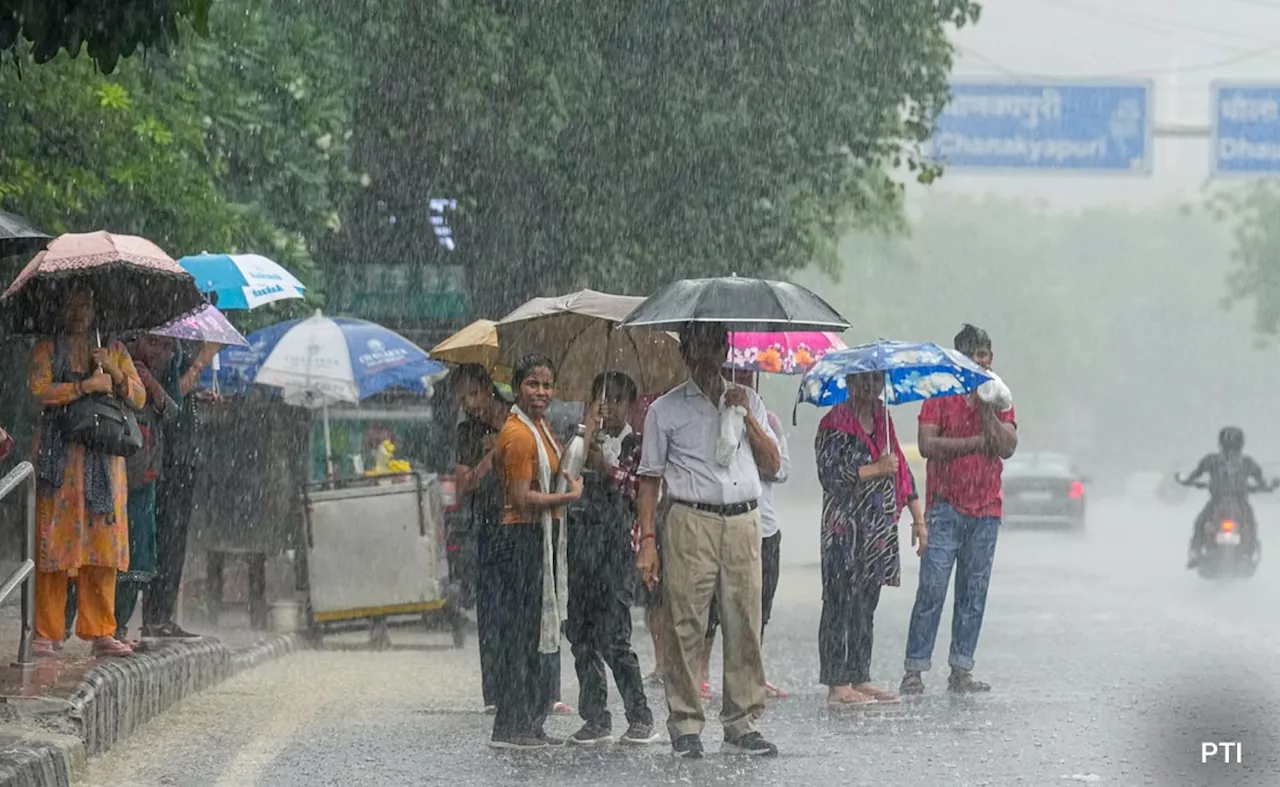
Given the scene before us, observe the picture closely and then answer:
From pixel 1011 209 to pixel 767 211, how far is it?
115 m

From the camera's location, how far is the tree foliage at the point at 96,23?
7.48 meters

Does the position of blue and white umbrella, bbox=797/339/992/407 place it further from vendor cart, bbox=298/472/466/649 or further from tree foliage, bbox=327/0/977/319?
tree foliage, bbox=327/0/977/319

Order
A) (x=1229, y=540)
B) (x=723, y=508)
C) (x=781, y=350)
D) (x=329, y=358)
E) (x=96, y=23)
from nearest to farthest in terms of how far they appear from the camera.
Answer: (x=96, y=23) → (x=723, y=508) → (x=781, y=350) → (x=329, y=358) → (x=1229, y=540)

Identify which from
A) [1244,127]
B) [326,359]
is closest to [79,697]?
[326,359]

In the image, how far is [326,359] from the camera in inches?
653

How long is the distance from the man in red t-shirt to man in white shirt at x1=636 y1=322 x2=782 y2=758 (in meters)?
2.55

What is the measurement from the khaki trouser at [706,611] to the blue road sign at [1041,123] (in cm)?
1916

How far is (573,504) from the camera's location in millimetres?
9914

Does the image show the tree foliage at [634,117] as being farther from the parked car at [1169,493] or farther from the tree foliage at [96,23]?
the parked car at [1169,493]

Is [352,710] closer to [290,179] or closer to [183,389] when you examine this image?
[183,389]

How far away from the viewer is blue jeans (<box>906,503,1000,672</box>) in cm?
1187

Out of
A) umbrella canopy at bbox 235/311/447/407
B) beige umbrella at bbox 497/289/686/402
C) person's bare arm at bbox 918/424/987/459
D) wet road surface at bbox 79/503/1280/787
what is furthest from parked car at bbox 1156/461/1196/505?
beige umbrella at bbox 497/289/686/402

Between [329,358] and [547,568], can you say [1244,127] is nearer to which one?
[329,358]

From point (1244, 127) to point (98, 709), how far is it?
918 inches
